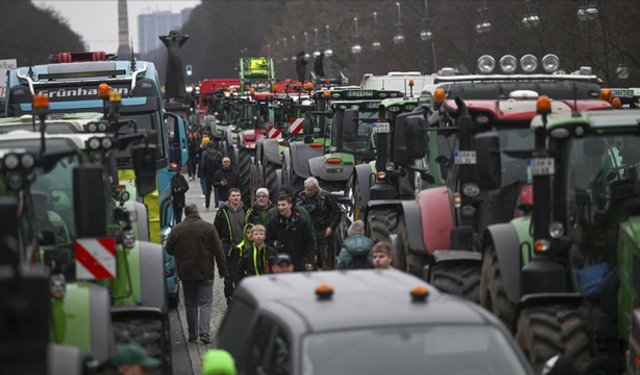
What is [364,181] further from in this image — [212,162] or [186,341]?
[212,162]

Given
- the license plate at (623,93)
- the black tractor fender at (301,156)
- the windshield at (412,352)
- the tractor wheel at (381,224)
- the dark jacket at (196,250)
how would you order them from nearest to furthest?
the windshield at (412,352), the dark jacket at (196,250), the tractor wheel at (381,224), the license plate at (623,93), the black tractor fender at (301,156)

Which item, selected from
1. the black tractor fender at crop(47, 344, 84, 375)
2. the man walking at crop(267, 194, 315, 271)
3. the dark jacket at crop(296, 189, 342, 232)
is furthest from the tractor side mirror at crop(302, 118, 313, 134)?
the black tractor fender at crop(47, 344, 84, 375)

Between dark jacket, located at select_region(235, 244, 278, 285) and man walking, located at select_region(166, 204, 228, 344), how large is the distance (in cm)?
69

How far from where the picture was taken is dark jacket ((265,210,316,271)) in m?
16.1

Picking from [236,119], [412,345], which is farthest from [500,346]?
[236,119]

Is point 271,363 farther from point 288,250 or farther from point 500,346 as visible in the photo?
point 288,250

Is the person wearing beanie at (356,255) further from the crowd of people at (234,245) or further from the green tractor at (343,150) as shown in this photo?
the green tractor at (343,150)

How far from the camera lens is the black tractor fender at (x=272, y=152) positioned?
1085 inches

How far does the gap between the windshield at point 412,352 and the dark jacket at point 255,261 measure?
290 inches

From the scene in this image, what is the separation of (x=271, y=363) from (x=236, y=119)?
39320 millimetres

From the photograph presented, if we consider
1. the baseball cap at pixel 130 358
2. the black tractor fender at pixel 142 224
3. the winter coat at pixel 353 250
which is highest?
the baseball cap at pixel 130 358

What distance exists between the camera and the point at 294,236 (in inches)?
634

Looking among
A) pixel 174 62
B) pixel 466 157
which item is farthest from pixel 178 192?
pixel 466 157

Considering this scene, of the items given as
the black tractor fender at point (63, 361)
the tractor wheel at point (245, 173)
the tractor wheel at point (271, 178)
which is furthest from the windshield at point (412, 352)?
the tractor wheel at point (245, 173)
